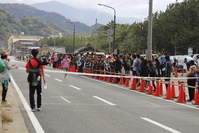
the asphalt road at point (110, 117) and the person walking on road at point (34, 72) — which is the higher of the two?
the person walking on road at point (34, 72)

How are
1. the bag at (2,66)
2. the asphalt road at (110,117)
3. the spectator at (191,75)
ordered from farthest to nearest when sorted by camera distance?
1. the spectator at (191,75)
2. the bag at (2,66)
3. the asphalt road at (110,117)

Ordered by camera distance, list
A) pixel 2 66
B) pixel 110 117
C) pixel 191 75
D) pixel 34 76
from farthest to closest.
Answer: pixel 191 75 → pixel 2 66 → pixel 34 76 → pixel 110 117

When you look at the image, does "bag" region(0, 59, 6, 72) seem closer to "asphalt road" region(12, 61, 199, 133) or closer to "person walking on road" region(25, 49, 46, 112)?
"person walking on road" region(25, 49, 46, 112)

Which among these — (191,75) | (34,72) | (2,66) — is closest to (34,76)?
(34,72)

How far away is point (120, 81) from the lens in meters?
23.4

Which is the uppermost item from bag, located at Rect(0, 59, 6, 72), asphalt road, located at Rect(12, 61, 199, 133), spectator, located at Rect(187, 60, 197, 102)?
bag, located at Rect(0, 59, 6, 72)

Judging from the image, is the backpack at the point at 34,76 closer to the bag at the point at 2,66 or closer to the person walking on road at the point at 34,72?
the person walking on road at the point at 34,72

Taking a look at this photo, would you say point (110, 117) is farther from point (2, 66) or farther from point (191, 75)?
point (191, 75)

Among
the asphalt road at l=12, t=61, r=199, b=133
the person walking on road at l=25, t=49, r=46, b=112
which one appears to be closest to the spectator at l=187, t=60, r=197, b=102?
the asphalt road at l=12, t=61, r=199, b=133

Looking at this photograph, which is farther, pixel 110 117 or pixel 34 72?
pixel 34 72

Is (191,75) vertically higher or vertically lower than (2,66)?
lower

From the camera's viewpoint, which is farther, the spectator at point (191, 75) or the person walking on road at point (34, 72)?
the spectator at point (191, 75)

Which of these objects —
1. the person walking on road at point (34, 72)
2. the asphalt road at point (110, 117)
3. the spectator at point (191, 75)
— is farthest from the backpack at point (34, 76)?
the spectator at point (191, 75)

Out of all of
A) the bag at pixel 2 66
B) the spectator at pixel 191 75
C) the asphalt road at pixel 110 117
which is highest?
the bag at pixel 2 66
